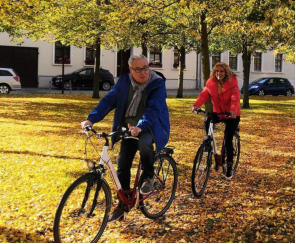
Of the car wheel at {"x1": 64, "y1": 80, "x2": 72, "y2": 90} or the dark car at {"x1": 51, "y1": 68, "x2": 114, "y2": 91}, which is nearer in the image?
the car wheel at {"x1": 64, "y1": 80, "x2": 72, "y2": 90}

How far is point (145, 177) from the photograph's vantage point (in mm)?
4805

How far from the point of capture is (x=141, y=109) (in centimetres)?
469

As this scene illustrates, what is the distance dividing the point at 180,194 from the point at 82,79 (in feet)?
89.9

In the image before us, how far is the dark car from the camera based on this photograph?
3253cm

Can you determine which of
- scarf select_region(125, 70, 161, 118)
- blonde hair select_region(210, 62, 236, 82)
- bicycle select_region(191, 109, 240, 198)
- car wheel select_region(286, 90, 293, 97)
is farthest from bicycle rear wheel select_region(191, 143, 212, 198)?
car wheel select_region(286, 90, 293, 97)

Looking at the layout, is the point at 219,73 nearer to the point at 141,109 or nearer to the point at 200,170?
the point at 200,170

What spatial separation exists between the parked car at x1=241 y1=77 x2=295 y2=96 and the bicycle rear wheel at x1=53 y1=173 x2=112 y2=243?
31.6 metres

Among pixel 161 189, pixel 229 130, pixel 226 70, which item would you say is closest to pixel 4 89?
pixel 229 130

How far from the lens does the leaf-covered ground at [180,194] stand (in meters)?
4.84

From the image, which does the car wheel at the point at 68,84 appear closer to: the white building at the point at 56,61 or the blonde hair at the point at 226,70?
the white building at the point at 56,61

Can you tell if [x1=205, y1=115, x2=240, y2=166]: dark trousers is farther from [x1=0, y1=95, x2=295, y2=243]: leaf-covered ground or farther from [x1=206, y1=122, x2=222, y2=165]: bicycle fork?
[x1=0, y1=95, x2=295, y2=243]: leaf-covered ground

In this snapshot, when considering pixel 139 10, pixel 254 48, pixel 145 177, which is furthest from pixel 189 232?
pixel 254 48

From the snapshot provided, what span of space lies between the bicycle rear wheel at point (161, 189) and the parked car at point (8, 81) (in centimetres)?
2288

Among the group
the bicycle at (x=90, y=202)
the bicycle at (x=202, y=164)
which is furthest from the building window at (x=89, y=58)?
the bicycle at (x=90, y=202)
